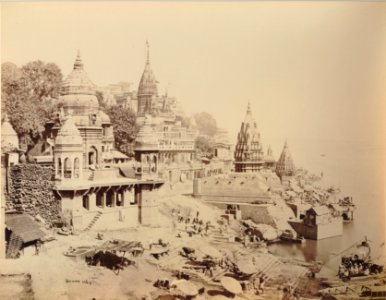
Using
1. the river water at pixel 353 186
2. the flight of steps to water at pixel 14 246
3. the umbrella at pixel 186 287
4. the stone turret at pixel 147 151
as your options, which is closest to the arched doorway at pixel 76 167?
the stone turret at pixel 147 151

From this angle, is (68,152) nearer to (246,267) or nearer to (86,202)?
(86,202)

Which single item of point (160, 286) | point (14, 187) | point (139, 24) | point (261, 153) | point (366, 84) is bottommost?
point (160, 286)

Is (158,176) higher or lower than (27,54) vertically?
lower

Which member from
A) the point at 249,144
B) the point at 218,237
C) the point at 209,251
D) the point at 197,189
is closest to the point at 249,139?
the point at 249,144

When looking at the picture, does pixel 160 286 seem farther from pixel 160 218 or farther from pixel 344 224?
pixel 344 224

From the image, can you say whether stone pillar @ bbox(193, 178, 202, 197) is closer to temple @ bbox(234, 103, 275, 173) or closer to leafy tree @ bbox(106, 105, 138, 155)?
temple @ bbox(234, 103, 275, 173)

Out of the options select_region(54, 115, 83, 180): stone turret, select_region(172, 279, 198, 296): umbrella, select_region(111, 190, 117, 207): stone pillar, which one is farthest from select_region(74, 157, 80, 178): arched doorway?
select_region(172, 279, 198, 296): umbrella

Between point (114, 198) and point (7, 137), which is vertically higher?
point (7, 137)

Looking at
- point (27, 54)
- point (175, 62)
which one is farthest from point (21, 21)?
point (175, 62)
